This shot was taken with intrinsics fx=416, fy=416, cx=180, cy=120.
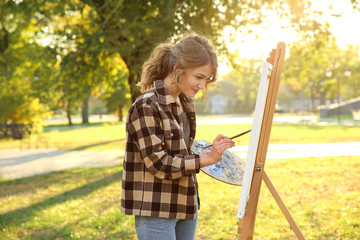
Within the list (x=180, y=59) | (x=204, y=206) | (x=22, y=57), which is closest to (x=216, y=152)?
(x=180, y=59)

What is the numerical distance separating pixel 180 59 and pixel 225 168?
0.72 meters

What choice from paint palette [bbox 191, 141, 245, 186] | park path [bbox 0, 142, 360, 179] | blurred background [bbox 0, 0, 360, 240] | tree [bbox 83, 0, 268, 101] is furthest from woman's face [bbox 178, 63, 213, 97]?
park path [bbox 0, 142, 360, 179]

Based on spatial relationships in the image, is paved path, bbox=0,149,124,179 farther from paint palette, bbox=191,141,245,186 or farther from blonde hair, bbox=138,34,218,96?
blonde hair, bbox=138,34,218,96

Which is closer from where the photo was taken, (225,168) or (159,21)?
(225,168)

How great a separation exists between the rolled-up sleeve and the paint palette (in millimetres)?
340

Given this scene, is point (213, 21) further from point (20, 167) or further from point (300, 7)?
point (20, 167)

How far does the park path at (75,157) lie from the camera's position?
10309 mm

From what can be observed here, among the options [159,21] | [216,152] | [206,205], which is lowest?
[206,205]

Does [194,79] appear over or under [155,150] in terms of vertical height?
over

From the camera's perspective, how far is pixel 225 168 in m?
2.34

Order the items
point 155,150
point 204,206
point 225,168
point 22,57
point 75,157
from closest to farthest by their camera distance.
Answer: point 155,150
point 225,168
point 204,206
point 22,57
point 75,157

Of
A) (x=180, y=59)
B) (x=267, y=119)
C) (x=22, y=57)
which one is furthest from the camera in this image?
(x=22, y=57)

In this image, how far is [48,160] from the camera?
12.1 meters

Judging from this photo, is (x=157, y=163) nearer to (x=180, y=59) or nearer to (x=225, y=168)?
(x=180, y=59)
